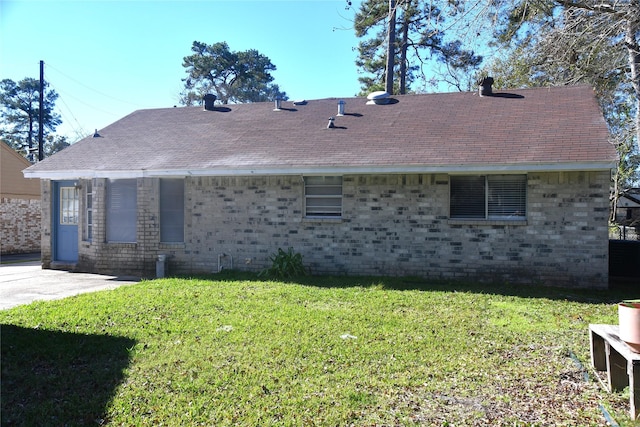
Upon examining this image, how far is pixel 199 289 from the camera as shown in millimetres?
9320

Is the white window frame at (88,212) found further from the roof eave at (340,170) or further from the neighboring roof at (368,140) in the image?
the neighboring roof at (368,140)

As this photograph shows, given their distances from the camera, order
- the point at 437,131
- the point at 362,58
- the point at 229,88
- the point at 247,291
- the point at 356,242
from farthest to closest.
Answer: the point at 229,88
the point at 362,58
the point at 437,131
the point at 356,242
the point at 247,291

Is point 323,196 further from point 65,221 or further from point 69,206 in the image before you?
point 65,221

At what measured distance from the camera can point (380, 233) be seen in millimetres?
10719

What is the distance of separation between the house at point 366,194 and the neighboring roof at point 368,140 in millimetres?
53

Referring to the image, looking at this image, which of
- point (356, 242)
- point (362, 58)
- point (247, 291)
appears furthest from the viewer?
point (362, 58)

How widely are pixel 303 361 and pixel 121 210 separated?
9190 mm

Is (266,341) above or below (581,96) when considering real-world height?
below

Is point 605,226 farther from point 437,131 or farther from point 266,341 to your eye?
point 266,341

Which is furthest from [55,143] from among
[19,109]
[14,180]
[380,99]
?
[380,99]

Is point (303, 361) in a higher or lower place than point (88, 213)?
lower

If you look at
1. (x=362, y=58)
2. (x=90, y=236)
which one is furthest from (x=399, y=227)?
(x=362, y=58)

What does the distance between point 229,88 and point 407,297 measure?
32.0 m

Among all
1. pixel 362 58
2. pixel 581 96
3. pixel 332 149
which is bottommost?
pixel 332 149
